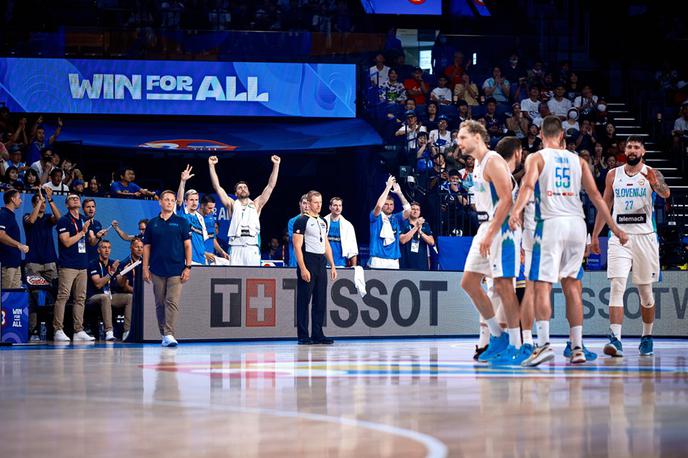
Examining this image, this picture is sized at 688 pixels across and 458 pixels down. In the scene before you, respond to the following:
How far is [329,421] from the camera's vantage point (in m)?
5.38

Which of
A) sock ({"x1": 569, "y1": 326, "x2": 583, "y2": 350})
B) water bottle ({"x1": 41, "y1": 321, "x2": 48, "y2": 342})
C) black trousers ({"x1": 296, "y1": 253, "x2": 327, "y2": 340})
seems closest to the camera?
sock ({"x1": 569, "y1": 326, "x2": 583, "y2": 350})

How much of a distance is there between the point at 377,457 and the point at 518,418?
1.46m

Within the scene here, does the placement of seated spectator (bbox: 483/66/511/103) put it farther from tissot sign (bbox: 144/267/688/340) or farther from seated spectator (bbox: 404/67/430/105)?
tissot sign (bbox: 144/267/688/340)

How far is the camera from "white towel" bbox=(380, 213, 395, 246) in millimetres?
18266

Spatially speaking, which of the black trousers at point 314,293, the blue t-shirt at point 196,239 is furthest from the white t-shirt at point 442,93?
the black trousers at point 314,293

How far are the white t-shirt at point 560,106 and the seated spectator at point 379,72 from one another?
4137 mm

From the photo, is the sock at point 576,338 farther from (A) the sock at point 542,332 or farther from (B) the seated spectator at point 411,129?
(B) the seated spectator at point 411,129

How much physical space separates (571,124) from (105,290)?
41.7ft

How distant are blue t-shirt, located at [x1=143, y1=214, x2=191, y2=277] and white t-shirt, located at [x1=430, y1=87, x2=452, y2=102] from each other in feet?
41.0

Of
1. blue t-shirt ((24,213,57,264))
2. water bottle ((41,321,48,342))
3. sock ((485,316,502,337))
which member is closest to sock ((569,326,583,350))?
sock ((485,316,502,337))

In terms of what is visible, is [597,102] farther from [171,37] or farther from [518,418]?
[518,418]

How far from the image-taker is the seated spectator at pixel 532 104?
2542 cm

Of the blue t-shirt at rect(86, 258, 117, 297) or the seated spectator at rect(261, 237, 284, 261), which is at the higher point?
the seated spectator at rect(261, 237, 284, 261)

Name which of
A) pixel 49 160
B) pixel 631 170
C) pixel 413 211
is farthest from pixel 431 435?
pixel 49 160
